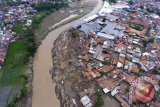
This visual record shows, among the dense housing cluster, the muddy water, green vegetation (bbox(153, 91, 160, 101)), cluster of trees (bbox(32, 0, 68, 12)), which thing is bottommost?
the muddy water

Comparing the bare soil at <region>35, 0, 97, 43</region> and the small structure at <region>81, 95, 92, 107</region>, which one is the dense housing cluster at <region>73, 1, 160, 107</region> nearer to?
the small structure at <region>81, 95, 92, 107</region>

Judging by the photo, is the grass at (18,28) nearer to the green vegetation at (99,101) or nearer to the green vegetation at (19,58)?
the green vegetation at (19,58)

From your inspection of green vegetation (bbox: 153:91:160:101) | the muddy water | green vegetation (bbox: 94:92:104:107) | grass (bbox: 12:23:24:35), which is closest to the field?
the muddy water

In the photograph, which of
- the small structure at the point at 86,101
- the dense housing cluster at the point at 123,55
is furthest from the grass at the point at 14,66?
the small structure at the point at 86,101

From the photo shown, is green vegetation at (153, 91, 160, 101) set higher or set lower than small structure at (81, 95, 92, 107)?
higher

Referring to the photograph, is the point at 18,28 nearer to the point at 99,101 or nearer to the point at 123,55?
the point at 123,55

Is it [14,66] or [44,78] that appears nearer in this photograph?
[44,78]

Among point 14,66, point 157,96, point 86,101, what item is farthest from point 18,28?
point 157,96
